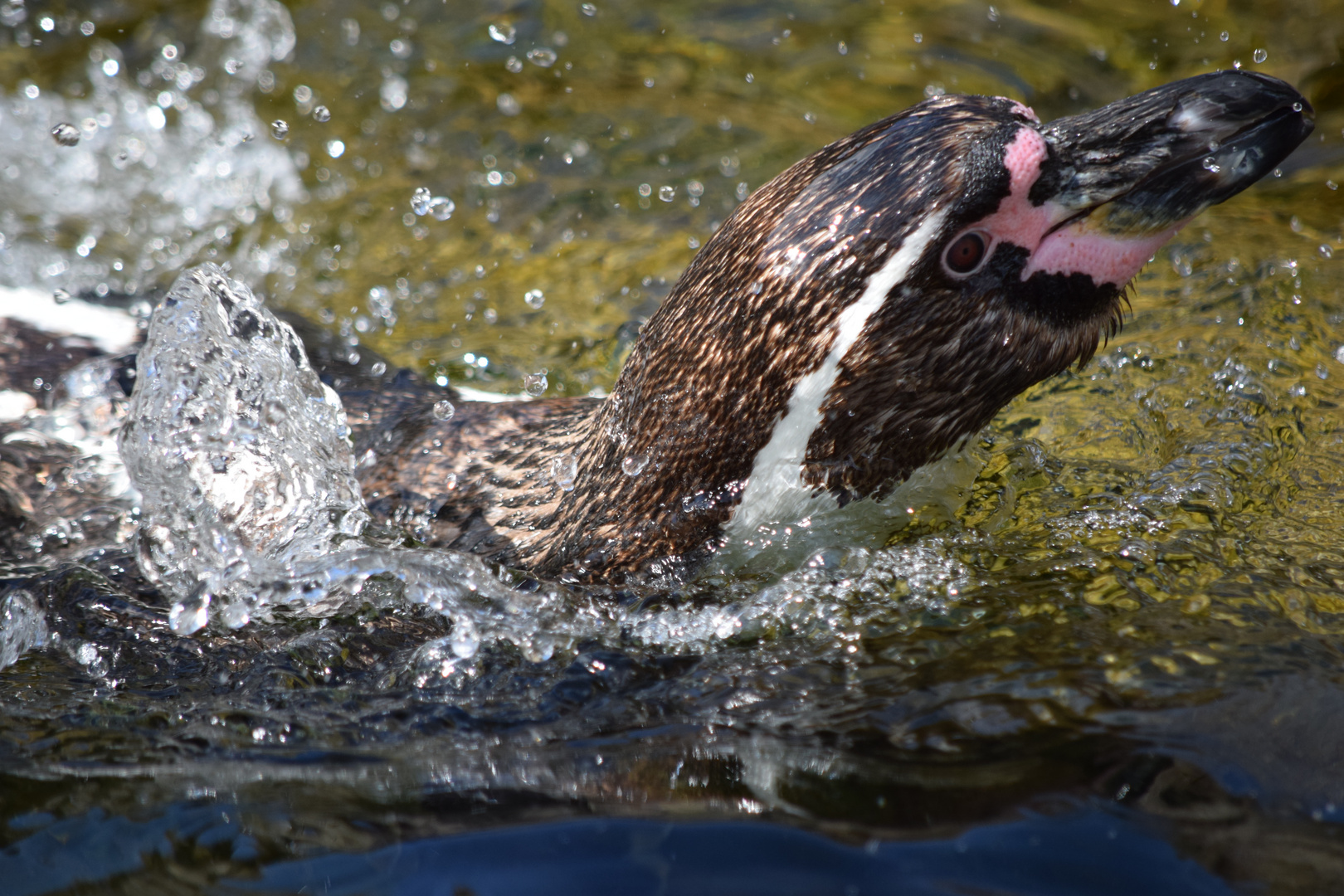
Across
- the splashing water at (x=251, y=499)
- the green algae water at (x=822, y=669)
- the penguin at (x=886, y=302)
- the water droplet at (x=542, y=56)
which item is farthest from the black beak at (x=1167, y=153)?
the water droplet at (x=542, y=56)

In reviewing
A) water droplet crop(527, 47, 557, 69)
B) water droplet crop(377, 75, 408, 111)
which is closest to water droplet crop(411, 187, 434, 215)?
water droplet crop(377, 75, 408, 111)

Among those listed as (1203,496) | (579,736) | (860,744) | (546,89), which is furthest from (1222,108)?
(546,89)

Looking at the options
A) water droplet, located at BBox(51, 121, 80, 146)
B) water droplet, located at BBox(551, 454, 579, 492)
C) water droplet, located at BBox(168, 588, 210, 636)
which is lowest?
water droplet, located at BBox(168, 588, 210, 636)

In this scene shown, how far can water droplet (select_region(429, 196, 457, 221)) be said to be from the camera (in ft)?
21.8

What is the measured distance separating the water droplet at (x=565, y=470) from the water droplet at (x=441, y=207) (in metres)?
3.22

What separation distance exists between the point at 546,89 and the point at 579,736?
519cm

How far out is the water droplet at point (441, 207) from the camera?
663 centimetres

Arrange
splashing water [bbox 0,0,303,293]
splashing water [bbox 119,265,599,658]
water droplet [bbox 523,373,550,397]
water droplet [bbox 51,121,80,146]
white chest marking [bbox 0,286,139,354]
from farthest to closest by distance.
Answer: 1. splashing water [bbox 0,0,303,293]
2. water droplet [bbox 51,121,80,146]
3. water droplet [bbox 523,373,550,397]
4. white chest marking [bbox 0,286,139,354]
5. splashing water [bbox 119,265,599,658]

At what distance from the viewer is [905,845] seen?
8.27 feet

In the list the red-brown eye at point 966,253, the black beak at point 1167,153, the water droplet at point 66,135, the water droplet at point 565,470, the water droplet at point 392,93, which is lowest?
the water droplet at point 565,470

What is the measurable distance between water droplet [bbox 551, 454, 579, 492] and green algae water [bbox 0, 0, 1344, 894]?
51 centimetres

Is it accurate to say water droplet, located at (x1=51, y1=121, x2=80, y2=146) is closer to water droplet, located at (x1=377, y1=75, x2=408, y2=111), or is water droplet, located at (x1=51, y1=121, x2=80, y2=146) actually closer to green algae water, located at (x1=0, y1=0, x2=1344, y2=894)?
green algae water, located at (x1=0, y1=0, x2=1344, y2=894)

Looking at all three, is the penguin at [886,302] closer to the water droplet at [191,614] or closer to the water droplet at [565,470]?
the water droplet at [565,470]

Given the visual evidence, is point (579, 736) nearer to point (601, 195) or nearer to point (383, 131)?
point (601, 195)
